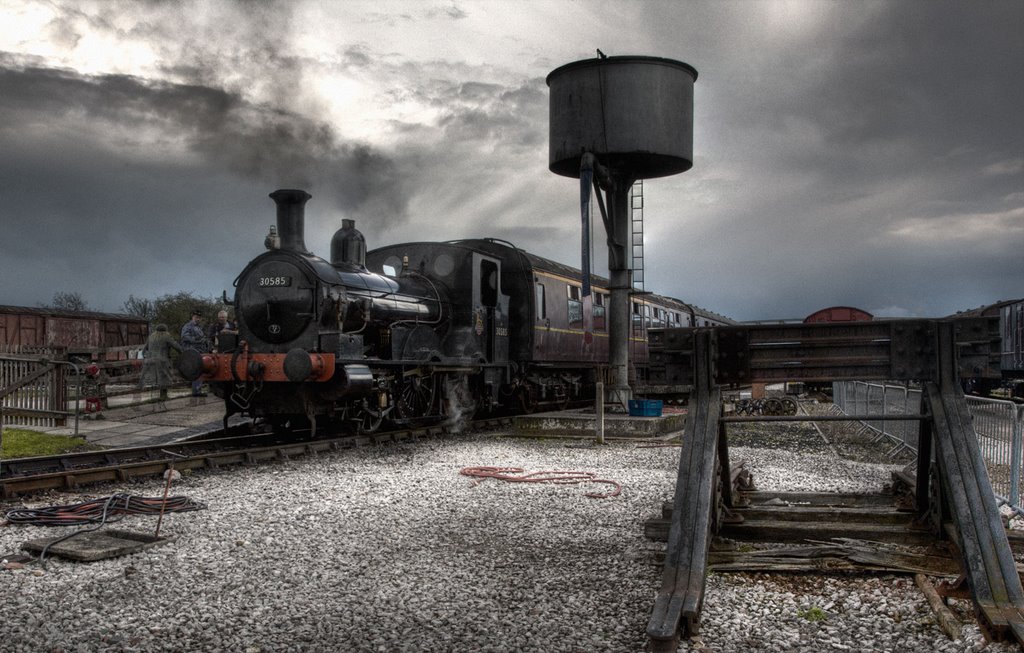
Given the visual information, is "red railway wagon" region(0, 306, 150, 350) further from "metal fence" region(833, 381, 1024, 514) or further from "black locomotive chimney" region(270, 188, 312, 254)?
"metal fence" region(833, 381, 1024, 514)

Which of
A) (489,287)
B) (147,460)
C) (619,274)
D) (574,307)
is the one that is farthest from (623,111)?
(147,460)

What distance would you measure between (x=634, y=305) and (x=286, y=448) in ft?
40.2

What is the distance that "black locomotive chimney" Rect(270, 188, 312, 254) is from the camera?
11211mm

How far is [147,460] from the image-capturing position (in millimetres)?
9258

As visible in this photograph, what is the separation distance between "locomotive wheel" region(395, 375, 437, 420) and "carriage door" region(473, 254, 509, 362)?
1301 millimetres

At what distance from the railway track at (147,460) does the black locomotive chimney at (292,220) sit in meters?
2.69

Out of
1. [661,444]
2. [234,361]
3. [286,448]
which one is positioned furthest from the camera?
[661,444]

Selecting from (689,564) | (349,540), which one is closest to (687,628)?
(689,564)

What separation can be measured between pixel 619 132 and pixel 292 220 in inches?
231

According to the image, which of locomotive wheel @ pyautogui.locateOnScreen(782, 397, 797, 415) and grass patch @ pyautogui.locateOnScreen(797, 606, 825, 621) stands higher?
locomotive wheel @ pyautogui.locateOnScreen(782, 397, 797, 415)

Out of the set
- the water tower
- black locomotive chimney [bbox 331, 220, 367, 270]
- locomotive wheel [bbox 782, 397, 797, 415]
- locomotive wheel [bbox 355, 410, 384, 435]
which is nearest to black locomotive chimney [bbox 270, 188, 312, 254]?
black locomotive chimney [bbox 331, 220, 367, 270]

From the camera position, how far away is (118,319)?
33156 mm

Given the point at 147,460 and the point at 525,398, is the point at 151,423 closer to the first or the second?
the point at 147,460

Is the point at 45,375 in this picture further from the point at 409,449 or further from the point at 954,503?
the point at 954,503
